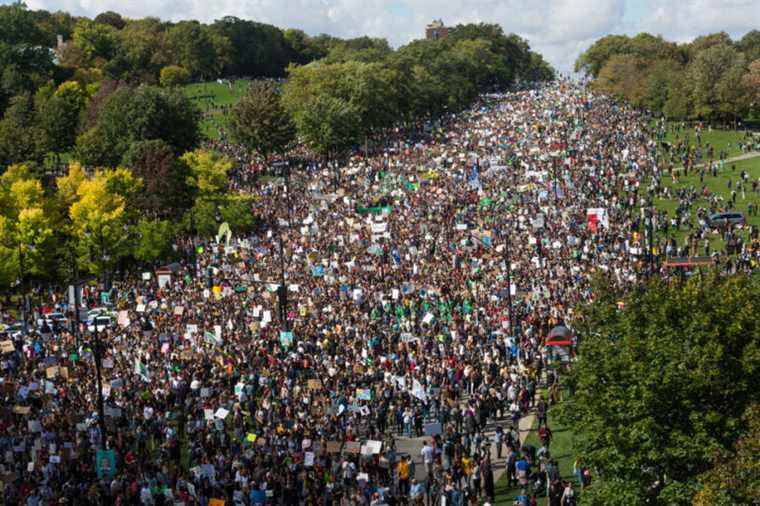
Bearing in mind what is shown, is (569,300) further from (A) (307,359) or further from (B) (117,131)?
(B) (117,131)

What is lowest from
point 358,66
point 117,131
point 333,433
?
point 333,433

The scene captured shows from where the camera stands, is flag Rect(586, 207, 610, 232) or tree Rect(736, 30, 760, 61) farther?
tree Rect(736, 30, 760, 61)

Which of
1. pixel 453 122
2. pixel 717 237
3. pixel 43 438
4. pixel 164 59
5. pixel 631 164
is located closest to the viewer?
pixel 43 438

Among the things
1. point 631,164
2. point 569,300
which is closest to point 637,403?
point 569,300

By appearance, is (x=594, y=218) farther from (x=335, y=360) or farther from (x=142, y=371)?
(x=142, y=371)

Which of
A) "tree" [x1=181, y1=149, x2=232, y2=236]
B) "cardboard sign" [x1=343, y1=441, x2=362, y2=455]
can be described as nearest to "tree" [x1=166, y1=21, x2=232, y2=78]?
"tree" [x1=181, y1=149, x2=232, y2=236]

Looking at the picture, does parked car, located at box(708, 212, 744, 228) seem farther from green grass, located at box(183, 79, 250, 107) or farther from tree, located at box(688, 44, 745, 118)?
green grass, located at box(183, 79, 250, 107)
